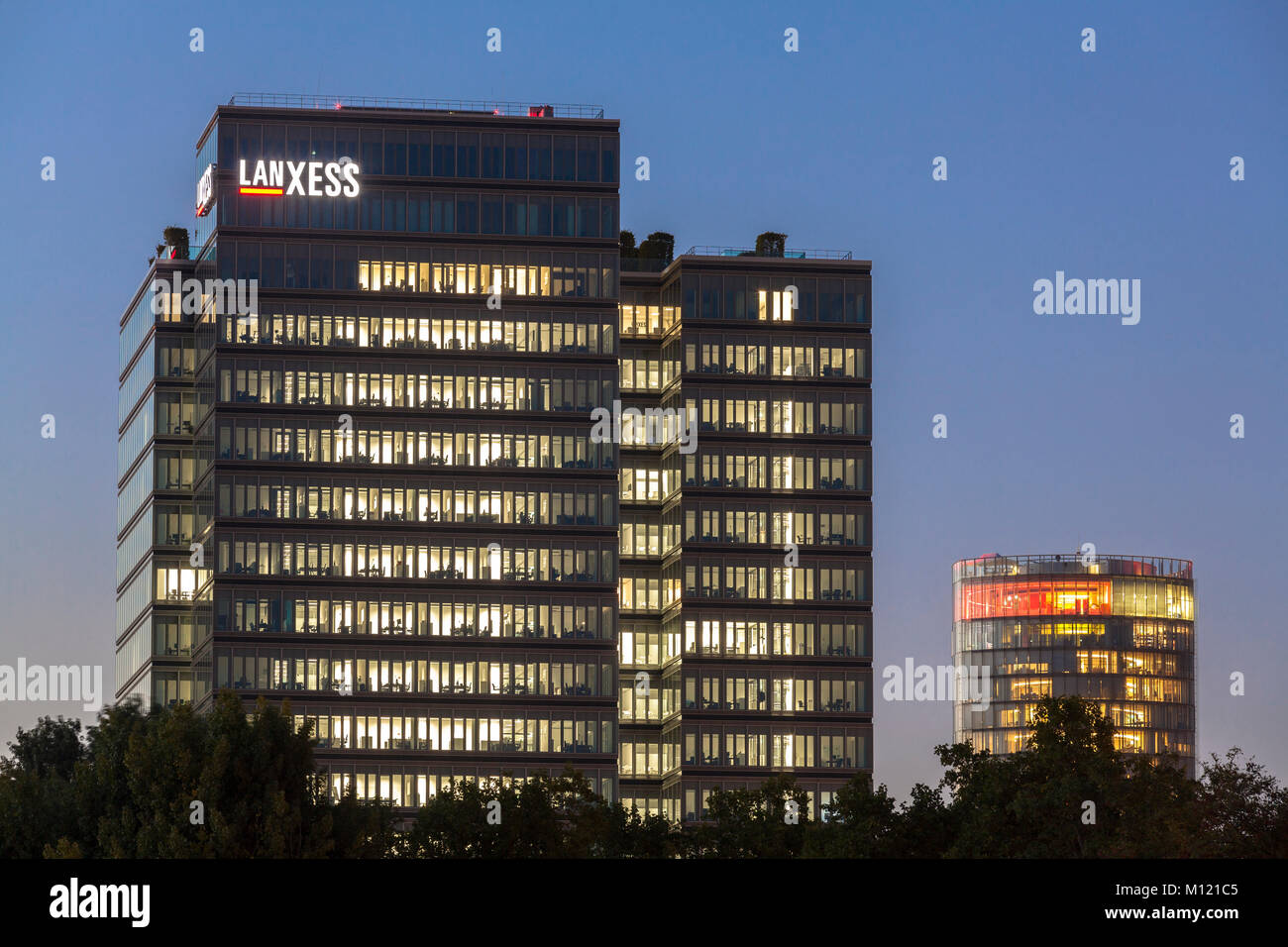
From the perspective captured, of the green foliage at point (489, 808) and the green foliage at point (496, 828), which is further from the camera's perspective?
the green foliage at point (496, 828)

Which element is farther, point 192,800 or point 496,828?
point 496,828

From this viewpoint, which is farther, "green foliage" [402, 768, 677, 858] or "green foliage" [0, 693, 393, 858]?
"green foliage" [402, 768, 677, 858]

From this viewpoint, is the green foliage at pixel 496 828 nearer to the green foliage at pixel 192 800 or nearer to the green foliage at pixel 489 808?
the green foliage at pixel 489 808

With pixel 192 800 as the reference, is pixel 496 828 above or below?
below

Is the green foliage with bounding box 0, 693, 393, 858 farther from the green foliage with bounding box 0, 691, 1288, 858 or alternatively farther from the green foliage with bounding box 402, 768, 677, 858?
the green foliage with bounding box 402, 768, 677, 858

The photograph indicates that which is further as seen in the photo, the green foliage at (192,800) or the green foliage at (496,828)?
the green foliage at (496,828)

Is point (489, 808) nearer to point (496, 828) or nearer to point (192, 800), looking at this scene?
point (496, 828)

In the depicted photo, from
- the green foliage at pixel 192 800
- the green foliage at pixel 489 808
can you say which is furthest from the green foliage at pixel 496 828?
the green foliage at pixel 192 800

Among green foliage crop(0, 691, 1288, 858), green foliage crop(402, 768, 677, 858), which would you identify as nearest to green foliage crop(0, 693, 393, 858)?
green foliage crop(0, 691, 1288, 858)

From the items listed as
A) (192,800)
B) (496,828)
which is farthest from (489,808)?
(192,800)

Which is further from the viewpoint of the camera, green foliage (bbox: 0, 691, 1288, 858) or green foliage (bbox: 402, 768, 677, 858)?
green foliage (bbox: 402, 768, 677, 858)
